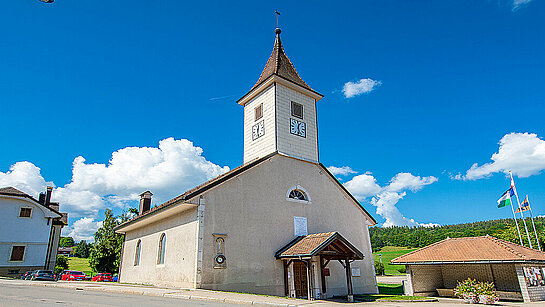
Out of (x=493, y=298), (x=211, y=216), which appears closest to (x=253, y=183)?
(x=211, y=216)

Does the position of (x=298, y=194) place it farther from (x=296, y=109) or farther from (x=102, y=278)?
(x=102, y=278)

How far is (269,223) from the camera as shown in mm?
17312

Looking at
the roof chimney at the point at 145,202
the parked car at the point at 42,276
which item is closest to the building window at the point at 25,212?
the parked car at the point at 42,276

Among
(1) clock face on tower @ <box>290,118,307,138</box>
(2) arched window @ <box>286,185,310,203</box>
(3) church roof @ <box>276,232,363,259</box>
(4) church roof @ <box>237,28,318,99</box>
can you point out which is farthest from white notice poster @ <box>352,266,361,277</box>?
(4) church roof @ <box>237,28,318,99</box>

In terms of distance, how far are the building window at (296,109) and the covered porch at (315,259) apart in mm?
7529

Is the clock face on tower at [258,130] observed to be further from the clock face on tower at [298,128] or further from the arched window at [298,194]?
the arched window at [298,194]

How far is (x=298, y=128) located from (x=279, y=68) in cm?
423

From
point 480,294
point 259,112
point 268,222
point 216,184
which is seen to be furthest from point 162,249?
point 480,294

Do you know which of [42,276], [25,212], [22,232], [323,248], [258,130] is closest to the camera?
[323,248]

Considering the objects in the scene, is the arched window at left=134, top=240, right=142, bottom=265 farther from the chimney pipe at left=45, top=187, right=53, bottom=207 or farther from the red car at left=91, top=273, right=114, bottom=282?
the chimney pipe at left=45, top=187, right=53, bottom=207

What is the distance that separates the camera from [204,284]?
47.5 ft

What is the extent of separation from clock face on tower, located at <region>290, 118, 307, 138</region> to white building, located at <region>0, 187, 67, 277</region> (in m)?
27.8

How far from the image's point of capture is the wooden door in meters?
17.3

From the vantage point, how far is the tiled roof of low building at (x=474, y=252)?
17.2m
